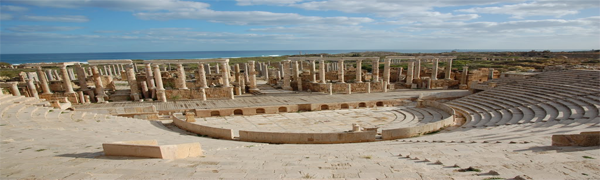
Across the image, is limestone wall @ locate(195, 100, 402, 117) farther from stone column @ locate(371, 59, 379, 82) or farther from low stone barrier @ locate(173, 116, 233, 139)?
stone column @ locate(371, 59, 379, 82)

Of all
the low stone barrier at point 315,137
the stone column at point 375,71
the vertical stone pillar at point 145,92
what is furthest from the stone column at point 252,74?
the low stone barrier at point 315,137

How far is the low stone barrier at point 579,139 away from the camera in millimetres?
6801

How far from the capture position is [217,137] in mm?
12641

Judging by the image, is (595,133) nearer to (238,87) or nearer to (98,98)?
(238,87)

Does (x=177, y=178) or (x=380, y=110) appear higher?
(x=177, y=178)

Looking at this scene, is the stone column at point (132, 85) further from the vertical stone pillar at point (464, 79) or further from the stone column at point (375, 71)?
the vertical stone pillar at point (464, 79)

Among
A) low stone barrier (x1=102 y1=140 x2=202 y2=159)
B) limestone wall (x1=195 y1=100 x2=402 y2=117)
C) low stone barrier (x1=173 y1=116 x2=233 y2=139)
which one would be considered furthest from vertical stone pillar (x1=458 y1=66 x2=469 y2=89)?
low stone barrier (x1=102 y1=140 x2=202 y2=159)

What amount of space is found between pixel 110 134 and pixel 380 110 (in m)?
15.4

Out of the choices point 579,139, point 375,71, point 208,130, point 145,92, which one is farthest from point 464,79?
point 145,92

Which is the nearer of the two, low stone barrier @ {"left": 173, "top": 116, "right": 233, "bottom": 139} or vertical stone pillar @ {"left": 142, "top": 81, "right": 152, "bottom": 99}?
low stone barrier @ {"left": 173, "top": 116, "right": 233, "bottom": 139}

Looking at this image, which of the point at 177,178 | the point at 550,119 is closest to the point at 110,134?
the point at 177,178

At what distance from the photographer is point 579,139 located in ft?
22.9

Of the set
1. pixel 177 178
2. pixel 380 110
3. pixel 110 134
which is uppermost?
pixel 177 178

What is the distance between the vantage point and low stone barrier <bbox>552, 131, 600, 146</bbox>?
6801 mm
